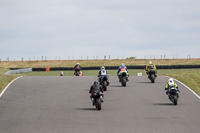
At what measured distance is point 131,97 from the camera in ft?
77.5

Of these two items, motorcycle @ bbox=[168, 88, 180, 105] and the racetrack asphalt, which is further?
motorcycle @ bbox=[168, 88, 180, 105]

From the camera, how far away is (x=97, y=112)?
1805cm

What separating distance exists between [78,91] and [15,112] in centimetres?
865

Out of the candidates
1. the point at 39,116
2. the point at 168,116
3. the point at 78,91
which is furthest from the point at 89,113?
the point at 78,91

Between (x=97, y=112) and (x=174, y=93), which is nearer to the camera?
(x=97, y=112)

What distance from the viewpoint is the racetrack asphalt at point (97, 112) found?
14508mm

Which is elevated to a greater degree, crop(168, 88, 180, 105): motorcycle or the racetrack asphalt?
crop(168, 88, 180, 105): motorcycle

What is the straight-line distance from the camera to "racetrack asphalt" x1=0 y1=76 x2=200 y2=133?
14.5m

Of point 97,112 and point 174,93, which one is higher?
point 174,93

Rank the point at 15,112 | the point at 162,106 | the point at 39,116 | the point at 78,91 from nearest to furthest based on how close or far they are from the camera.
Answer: the point at 39,116 → the point at 15,112 → the point at 162,106 → the point at 78,91

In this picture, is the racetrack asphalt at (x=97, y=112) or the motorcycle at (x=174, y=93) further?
the motorcycle at (x=174, y=93)

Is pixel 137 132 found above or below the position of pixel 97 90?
below

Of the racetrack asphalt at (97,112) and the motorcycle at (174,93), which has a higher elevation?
the motorcycle at (174,93)

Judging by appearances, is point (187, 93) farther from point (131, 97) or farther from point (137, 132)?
point (137, 132)
